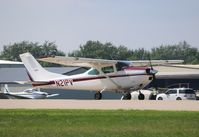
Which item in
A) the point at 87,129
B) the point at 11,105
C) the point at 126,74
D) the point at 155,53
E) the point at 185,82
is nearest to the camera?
the point at 87,129

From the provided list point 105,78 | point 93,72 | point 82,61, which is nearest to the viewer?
point 105,78

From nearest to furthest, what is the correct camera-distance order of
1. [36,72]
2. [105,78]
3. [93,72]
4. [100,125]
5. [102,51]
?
[100,125] → [105,78] → [93,72] → [36,72] → [102,51]

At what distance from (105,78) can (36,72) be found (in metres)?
5.78

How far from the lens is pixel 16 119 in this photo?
19.1 m

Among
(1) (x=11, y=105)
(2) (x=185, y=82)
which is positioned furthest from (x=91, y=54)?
(1) (x=11, y=105)

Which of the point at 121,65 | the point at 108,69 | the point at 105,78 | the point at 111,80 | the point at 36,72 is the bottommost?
the point at 111,80

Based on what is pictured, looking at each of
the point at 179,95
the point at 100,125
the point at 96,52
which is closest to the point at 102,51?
the point at 96,52

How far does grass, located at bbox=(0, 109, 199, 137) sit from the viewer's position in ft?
48.4

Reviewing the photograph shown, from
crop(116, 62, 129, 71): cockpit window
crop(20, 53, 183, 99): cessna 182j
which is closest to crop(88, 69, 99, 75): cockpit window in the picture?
crop(20, 53, 183, 99): cessna 182j

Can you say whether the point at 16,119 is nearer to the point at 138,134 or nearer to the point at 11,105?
the point at 138,134

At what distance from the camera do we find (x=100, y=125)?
668 inches

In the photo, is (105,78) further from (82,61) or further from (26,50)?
(26,50)

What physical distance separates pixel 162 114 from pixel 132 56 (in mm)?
133349

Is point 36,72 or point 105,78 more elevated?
point 36,72
